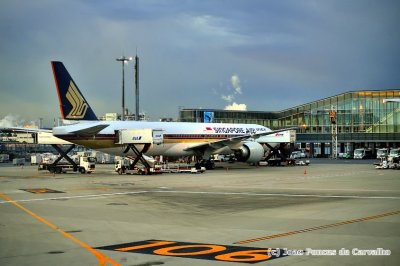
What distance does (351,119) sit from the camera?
10075cm

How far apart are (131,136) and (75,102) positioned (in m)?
6.18

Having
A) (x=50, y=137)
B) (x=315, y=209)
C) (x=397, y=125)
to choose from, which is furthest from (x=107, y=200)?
(x=397, y=125)

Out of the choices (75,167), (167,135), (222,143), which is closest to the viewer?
(75,167)

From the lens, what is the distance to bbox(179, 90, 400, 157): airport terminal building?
97.9m

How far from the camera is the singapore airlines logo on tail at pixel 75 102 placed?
4606 centimetres

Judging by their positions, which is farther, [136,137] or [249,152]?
[249,152]

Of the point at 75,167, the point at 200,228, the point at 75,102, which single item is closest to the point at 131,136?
the point at 75,102

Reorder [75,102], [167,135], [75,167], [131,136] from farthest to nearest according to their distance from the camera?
[167,135], [75,167], [75,102], [131,136]

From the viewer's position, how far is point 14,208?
67.3ft

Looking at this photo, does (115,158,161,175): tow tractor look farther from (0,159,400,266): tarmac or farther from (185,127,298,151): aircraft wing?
(0,159,400,266): tarmac

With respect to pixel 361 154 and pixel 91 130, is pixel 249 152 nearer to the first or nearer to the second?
pixel 91 130

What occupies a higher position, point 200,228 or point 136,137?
point 136,137

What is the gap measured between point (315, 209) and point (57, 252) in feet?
36.6

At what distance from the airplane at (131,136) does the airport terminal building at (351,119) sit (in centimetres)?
4400
